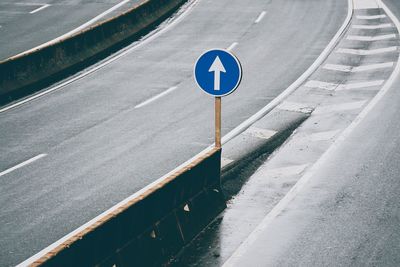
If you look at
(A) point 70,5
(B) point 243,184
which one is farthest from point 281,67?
(A) point 70,5

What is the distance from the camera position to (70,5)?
110 feet

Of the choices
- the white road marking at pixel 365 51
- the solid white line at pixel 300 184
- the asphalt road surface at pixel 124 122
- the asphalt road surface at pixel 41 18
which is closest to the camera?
the solid white line at pixel 300 184

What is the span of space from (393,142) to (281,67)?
751 cm

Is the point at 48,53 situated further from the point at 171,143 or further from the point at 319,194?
the point at 319,194

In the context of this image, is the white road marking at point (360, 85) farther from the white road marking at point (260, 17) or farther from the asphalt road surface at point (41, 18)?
the asphalt road surface at point (41, 18)

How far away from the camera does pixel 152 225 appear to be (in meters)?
10.0

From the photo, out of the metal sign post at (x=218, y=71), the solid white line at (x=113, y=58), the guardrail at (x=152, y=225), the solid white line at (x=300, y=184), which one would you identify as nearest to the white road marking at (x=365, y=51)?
the solid white line at (x=300, y=184)

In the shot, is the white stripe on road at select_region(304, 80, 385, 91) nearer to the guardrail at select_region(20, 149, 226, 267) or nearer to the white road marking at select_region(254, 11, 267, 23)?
the guardrail at select_region(20, 149, 226, 267)

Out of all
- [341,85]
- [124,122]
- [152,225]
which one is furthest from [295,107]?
[152,225]

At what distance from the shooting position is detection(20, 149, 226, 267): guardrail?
8.37 metres

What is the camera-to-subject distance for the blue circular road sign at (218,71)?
1132cm

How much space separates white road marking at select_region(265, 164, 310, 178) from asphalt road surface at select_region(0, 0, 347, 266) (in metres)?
1.87

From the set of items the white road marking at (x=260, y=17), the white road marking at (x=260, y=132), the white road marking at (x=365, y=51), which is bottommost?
the white road marking at (x=260, y=17)

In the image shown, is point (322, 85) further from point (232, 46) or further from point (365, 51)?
point (232, 46)
